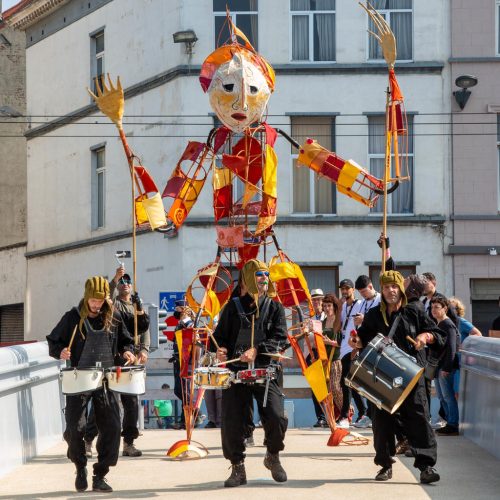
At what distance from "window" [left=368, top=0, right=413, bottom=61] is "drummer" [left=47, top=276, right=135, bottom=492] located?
58.5 feet

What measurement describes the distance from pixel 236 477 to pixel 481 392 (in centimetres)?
366

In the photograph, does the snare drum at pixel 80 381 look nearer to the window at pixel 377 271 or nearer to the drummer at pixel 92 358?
the drummer at pixel 92 358

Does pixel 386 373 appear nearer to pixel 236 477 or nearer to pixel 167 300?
pixel 236 477

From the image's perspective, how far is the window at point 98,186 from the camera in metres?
31.5

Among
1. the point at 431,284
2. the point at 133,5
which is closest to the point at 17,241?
the point at 133,5

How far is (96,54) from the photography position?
3189 cm

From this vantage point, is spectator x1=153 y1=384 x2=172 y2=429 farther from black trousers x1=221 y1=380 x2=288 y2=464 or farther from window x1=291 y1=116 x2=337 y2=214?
window x1=291 y1=116 x2=337 y2=214

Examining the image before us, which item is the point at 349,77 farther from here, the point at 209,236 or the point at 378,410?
the point at 378,410

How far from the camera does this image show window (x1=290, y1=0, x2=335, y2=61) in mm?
27656

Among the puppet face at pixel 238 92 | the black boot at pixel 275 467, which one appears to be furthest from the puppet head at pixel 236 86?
the black boot at pixel 275 467

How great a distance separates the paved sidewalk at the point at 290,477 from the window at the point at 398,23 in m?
14.9

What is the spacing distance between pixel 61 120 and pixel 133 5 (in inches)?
177

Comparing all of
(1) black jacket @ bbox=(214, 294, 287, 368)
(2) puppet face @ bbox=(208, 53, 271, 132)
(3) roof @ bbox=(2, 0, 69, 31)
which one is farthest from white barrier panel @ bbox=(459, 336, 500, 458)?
(3) roof @ bbox=(2, 0, 69, 31)

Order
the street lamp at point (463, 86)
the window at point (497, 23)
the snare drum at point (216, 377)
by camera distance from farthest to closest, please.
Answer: the window at point (497, 23), the street lamp at point (463, 86), the snare drum at point (216, 377)
